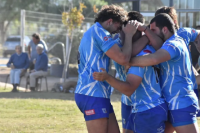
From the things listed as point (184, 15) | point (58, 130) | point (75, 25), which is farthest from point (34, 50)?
point (58, 130)

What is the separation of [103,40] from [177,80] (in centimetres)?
83

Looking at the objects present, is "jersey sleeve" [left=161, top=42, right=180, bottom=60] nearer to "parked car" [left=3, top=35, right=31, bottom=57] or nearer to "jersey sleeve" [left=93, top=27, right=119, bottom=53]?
"jersey sleeve" [left=93, top=27, right=119, bottom=53]

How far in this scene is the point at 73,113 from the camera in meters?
8.64

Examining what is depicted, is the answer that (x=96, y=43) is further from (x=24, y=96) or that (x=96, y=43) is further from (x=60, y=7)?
(x=60, y=7)

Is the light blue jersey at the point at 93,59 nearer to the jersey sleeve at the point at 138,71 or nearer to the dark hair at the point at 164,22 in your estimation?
the jersey sleeve at the point at 138,71

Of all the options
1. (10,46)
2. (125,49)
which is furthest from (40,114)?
(10,46)

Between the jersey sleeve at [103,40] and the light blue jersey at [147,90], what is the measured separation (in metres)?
0.31

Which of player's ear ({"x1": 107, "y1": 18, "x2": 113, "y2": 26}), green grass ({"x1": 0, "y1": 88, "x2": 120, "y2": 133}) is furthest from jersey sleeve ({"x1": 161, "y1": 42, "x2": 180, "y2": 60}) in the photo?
green grass ({"x1": 0, "y1": 88, "x2": 120, "y2": 133})

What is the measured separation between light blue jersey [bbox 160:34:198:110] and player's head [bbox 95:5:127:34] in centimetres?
58

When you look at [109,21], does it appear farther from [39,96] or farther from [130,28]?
[39,96]

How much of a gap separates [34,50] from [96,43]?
10668mm

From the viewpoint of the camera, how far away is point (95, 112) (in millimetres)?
3639

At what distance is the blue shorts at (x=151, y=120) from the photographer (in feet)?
11.2

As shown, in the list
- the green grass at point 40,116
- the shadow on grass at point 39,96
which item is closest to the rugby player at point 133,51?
the green grass at point 40,116
